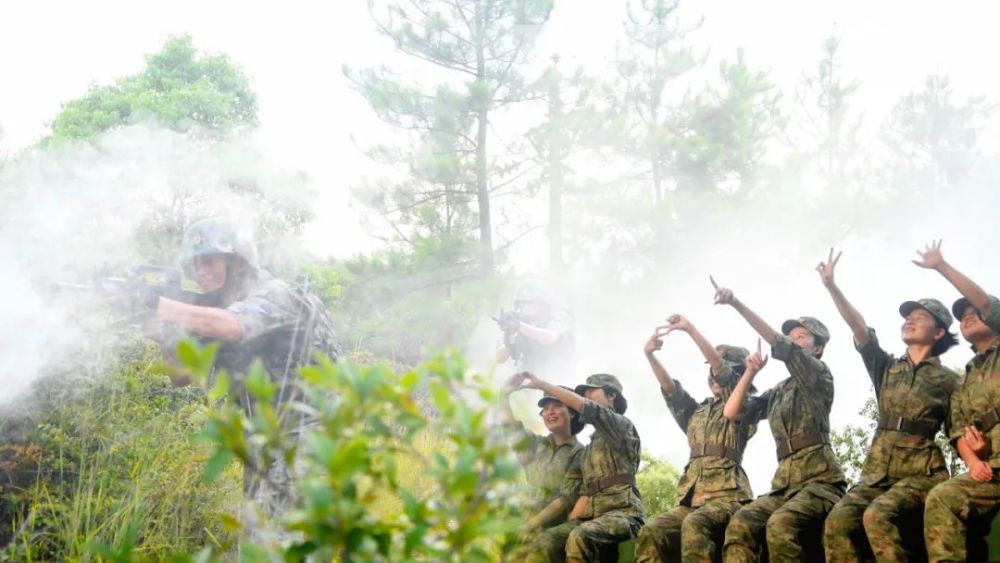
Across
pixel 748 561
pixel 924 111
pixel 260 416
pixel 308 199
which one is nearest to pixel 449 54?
pixel 308 199

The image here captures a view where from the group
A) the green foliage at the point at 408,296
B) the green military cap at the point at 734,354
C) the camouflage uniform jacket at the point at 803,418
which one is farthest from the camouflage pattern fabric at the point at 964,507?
the green foliage at the point at 408,296

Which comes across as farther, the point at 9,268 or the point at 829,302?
the point at 829,302

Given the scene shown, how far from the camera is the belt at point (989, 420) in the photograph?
5.23m

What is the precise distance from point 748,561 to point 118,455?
4.45 meters

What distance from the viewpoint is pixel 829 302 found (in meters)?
15.9

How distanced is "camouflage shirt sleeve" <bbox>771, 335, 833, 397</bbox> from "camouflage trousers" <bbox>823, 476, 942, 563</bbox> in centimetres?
71

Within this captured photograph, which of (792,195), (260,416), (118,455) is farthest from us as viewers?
(792,195)

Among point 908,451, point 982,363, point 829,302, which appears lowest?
point 908,451

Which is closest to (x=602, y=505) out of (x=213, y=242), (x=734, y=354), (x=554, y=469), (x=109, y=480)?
(x=554, y=469)

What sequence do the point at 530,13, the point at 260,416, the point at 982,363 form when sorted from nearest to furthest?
1. the point at 260,416
2. the point at 982,363
3. the point at 530,13

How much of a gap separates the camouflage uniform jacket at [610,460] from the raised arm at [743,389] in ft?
2.31

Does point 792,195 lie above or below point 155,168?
above

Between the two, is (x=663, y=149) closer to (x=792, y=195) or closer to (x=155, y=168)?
(x=792, y=195)

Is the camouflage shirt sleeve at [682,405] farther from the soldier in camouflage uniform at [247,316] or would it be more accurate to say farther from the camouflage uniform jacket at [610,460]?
the soldier in camouflage uniform at [247,316]
